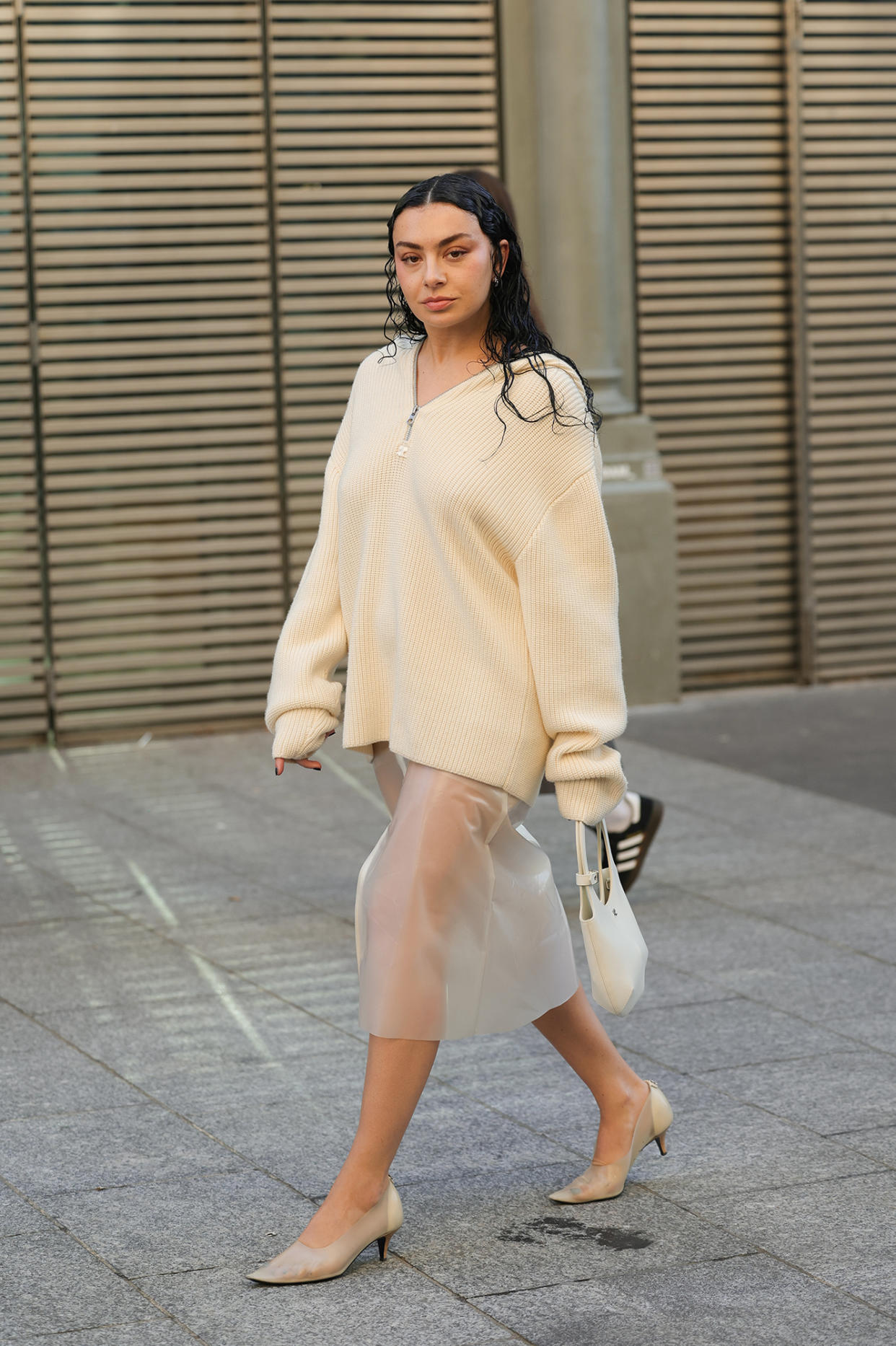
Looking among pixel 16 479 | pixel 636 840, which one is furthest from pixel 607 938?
pixel 16 479

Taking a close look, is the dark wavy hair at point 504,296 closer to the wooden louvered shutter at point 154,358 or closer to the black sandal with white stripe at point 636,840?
the black sandal with white stripe at point 636,840

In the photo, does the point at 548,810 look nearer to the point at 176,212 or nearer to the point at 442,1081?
the point at 442,1081

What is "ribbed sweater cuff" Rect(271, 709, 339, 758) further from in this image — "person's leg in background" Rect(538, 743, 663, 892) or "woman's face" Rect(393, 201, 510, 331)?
"person's leg in background" Rect(538, 743, 663, 892)

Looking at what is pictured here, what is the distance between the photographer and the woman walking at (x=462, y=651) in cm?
331

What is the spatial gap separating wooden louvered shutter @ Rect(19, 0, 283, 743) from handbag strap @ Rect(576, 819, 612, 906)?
6094 millimetres

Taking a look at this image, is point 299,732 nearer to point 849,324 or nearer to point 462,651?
point 462,651

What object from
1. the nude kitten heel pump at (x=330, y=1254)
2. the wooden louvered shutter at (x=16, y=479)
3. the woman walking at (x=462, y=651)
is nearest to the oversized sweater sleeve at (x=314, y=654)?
the woman walking at (x=462, y=651)

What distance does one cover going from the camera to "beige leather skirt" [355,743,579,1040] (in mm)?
3311

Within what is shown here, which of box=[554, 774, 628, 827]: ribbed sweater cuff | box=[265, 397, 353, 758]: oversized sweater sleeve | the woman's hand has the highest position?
box=[265, 397, 353, 758]: oversized sweater sleeve

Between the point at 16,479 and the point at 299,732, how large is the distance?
593 centimetres

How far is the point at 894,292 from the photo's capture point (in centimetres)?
1036

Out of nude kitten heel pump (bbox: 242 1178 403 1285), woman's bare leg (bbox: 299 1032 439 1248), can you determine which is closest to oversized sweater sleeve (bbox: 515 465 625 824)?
woman's bare leg (bbox: 299 1032 439 1248)

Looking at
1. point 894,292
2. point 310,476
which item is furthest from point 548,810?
point 894,292

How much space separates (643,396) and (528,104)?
63.9 inches
